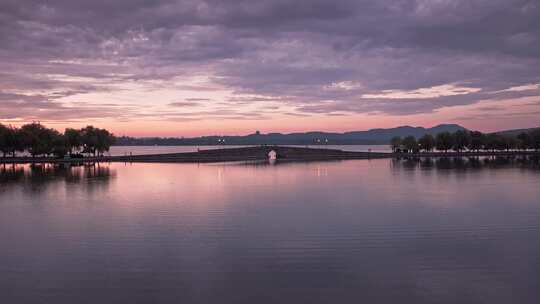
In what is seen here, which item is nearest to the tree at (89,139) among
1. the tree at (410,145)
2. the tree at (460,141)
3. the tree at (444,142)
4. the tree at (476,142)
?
the tree at (410,145)

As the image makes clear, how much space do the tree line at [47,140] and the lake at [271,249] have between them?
65.1m

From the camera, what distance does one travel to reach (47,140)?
86000mm

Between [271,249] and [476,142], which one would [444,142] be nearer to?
[476,142]

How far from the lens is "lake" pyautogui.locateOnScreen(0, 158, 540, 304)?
1060cm

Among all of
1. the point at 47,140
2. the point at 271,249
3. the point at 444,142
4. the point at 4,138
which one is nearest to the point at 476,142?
the point at 444,142

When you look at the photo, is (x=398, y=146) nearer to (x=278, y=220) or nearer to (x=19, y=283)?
(x=278, y=220)

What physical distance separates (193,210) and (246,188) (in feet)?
33.2

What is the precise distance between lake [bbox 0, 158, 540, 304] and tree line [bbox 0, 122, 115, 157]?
65.1 meters

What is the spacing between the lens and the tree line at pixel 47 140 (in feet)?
275

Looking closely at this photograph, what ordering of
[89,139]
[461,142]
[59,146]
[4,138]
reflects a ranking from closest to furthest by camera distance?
[4,138] < [59,146] < [89,139] < [461,142]

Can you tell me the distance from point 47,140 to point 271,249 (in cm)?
8320

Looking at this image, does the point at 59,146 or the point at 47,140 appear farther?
the point at 47,140

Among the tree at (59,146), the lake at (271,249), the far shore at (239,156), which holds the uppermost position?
the tree at (59,146)

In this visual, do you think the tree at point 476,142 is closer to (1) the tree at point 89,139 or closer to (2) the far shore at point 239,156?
(2) the far shore at point 239,156
